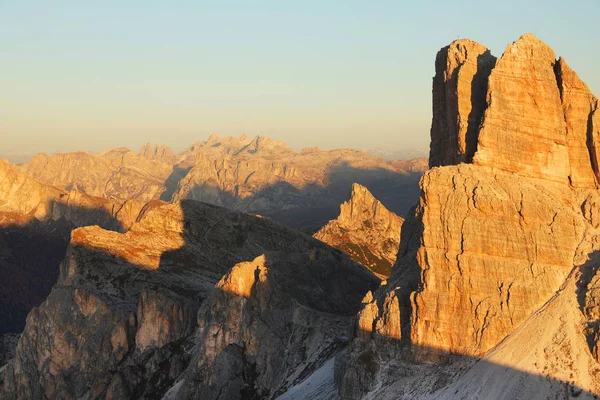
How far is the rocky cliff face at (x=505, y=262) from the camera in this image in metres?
101

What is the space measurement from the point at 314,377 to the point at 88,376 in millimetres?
53155

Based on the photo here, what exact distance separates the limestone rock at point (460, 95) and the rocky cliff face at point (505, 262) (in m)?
0.37

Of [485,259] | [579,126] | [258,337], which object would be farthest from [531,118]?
[258,337]

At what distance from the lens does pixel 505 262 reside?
107m

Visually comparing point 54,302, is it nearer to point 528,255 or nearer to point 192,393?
point 192,393

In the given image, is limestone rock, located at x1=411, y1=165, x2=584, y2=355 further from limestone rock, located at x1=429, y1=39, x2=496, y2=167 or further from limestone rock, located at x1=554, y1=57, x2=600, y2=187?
limestone rock, located at x1=429, y1=39, x2=496, y2=167

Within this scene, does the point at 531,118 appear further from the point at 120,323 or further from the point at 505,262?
the point at 120,323

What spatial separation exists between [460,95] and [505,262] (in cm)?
2514

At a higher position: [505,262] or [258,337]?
[505,262]

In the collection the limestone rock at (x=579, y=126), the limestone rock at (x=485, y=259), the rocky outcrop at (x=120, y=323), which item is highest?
the limestone rock at (x=579, y=126)

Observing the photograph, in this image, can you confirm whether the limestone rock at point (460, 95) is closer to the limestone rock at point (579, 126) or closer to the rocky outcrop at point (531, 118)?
the rocky outcrop at point (531, 118)

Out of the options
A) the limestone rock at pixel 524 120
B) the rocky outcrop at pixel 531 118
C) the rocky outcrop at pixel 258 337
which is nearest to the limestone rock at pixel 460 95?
the rocky outcrop at pixel 531 118

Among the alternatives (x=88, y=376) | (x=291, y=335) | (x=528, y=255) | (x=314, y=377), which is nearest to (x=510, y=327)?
(x=528, y=255)

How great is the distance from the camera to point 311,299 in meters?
160
